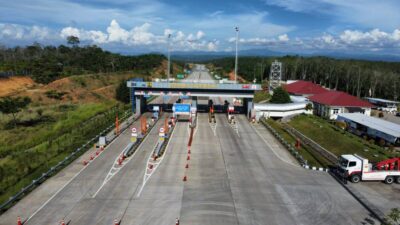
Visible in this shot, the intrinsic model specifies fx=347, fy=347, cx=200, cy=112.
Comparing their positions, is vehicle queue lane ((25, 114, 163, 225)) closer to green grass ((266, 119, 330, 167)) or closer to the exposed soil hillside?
green grass ((266, 119, 330, 167))

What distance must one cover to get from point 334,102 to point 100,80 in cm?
7141

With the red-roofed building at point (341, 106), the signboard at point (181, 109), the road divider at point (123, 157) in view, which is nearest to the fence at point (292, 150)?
the signboard at point (181, 109)

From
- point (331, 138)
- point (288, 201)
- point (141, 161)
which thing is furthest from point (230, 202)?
point (331, 138)

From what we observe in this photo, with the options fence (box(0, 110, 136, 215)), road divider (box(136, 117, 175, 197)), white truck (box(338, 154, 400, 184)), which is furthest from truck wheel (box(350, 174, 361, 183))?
fence (box(0, 110, 136, 215))

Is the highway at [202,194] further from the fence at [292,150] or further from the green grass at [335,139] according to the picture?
the green grass at [335,139]

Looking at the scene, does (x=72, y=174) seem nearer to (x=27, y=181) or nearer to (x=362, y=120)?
(x=27, y=181)

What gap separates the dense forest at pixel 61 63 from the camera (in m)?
112

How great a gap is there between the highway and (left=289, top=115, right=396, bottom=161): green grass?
30.2ft

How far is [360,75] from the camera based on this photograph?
9919 cm

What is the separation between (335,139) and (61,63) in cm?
11588

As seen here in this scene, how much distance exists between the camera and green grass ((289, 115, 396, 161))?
41625 millimetres

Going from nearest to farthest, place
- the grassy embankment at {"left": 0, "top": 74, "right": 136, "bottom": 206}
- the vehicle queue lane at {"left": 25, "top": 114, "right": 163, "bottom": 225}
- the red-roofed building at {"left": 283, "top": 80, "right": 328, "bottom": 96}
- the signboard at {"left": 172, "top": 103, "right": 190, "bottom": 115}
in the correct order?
the vehicle queue lane at {"left": 25, "top": 114, "right": 163, "bottom": 225}, the grassy embankment at {"left": 0, "top": 74, "right": 136, "bottom": 206}, the signboard at {"left": 172, "top": 103, "right": 190, "bottom": 115}, the red-roofed building at {"left": 283, "top": 80, "right": 328, "bottom": 96}

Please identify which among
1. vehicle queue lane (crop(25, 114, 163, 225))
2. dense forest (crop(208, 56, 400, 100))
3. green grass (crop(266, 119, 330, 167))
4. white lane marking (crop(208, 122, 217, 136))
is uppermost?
dense forest (crop(208, 56, 400, 100))

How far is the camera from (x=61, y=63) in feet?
444
